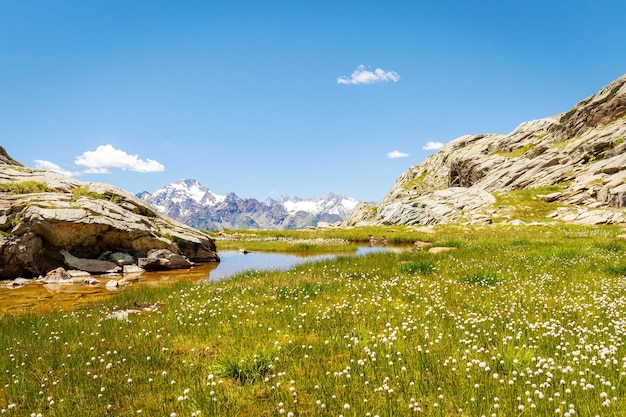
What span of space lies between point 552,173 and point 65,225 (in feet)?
313

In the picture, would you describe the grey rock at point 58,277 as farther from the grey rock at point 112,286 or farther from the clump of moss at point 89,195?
the clump of moss at point 89,195

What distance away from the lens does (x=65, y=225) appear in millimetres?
23703

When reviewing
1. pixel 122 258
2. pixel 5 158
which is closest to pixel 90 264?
pixel 122 258

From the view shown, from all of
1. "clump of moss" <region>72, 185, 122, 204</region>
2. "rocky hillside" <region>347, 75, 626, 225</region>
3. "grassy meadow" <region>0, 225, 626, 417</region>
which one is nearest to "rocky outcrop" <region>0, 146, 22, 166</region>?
"clump of moss" <region>72, 185, 122, 204</region>

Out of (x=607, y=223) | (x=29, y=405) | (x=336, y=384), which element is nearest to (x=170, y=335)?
(x=29, y=405)

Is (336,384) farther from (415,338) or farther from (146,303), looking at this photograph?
(146,303)

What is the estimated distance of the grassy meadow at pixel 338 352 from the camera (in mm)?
5395

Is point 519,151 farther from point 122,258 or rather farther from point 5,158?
point 5,158

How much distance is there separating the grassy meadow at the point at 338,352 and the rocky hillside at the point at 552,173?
169ft

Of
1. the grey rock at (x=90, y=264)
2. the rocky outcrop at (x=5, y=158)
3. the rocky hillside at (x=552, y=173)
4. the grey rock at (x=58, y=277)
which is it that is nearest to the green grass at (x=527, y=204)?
the rocky hillside at (x=552, y=173)

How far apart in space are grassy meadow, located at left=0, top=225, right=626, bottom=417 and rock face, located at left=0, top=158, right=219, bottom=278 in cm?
1360

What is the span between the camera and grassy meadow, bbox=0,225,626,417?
17.7 ft

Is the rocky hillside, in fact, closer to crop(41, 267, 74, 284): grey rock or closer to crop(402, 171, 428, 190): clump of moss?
crop(402, 171, 428, 190): clump of moss

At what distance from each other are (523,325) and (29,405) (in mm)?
9980
